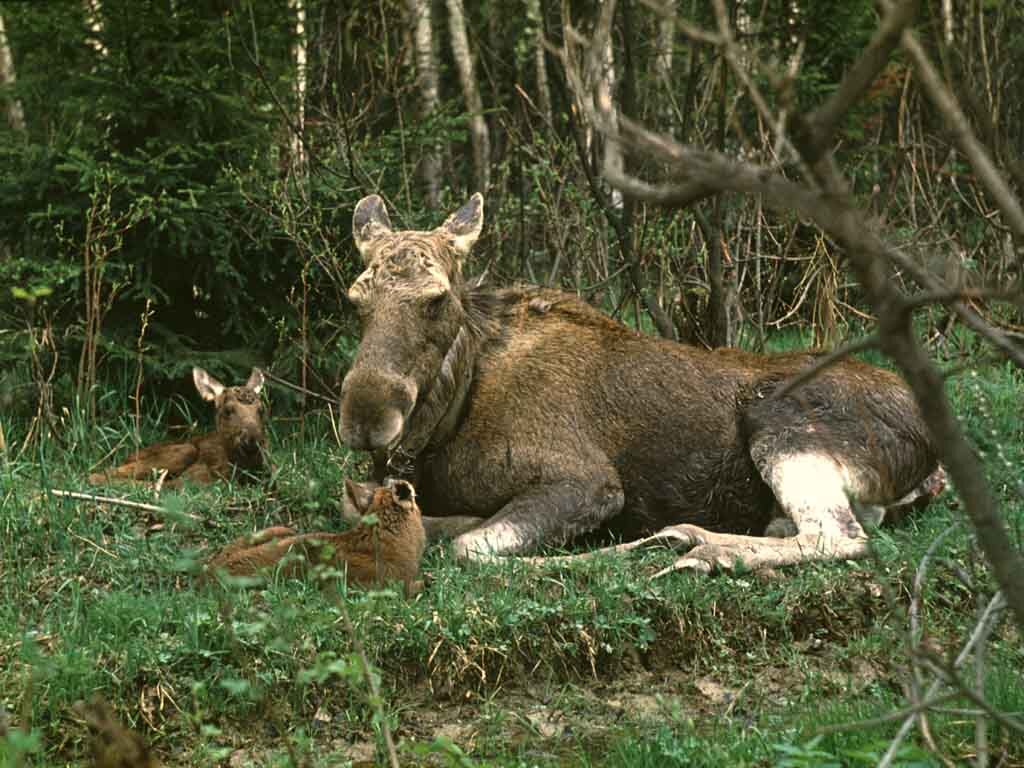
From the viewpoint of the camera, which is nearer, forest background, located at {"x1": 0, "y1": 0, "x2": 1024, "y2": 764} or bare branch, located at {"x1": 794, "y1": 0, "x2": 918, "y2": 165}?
bare branch, located at {"x1": 794, "y1": 0, "x2": 918, "y2": 165}

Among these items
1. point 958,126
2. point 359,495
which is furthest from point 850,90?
point 359,495

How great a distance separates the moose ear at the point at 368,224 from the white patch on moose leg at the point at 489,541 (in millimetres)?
1626

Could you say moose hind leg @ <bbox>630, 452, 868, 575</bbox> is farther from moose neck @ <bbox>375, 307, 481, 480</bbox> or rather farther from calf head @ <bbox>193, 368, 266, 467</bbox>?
calf head @ <bbox>193, 368, 266, 467</bbox>

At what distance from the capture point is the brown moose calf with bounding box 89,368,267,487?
8023 mm

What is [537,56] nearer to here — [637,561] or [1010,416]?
[1010,416]

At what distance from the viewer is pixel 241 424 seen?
26.6 ft

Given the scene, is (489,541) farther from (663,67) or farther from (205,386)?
(663,67)

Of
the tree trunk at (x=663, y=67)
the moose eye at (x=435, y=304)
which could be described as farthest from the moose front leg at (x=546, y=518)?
the tree trunk at (x=663, y=67)

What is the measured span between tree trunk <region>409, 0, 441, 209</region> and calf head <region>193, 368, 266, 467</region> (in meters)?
3.74

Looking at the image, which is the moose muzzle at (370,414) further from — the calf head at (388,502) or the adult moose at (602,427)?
the calf head at (388,502)

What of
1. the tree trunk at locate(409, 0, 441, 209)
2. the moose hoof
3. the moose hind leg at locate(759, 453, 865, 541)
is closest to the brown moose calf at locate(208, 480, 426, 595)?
the moose hoof

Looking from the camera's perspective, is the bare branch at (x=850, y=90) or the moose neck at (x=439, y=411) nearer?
the bare branch at (x=850, y=90)

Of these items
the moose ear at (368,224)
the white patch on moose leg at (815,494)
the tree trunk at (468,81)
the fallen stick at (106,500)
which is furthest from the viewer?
the tree trunk at (468,81)

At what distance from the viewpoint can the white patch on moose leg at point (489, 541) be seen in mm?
6570
